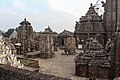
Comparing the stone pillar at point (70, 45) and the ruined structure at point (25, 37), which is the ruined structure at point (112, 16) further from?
the ruined structure at point (25, 37)

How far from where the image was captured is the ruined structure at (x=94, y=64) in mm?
13289

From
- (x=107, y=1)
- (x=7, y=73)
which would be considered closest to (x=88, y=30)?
(x=107, y=1)

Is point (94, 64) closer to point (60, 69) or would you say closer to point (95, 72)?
point (95, 72)

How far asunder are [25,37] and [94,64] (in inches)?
607

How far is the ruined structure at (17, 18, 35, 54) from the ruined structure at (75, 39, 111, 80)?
13.3 m

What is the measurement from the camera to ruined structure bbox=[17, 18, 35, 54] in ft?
87.1

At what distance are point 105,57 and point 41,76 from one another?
353 inches

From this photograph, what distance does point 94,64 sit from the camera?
44.4ft

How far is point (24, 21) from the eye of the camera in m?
27.2

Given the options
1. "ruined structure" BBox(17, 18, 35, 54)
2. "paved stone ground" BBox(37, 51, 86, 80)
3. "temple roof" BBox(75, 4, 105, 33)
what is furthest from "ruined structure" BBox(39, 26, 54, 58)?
"temple roof" BBox(75, 4, 105, 33)

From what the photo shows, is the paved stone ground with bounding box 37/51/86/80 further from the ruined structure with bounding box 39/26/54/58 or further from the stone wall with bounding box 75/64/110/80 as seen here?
the ruined structure with bounding box 39/26/54/58

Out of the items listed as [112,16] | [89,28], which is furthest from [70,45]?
[112,16]

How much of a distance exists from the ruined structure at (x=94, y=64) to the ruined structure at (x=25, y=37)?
43.7 ft

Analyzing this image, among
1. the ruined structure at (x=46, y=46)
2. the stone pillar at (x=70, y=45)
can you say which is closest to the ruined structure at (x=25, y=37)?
the ruined structure at (x=46, y=46)
